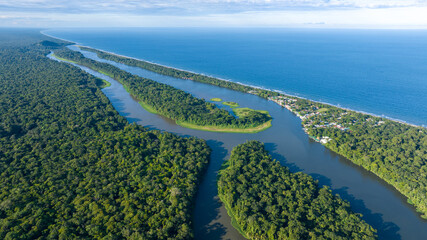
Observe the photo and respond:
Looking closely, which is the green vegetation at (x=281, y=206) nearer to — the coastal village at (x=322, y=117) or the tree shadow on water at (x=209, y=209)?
the tree shadow on water at (x=209, y=209)

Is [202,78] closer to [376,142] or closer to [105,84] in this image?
[105,84]

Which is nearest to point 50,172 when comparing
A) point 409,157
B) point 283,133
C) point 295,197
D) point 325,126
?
point 295,197

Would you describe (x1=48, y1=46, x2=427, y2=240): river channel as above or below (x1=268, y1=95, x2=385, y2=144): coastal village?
below

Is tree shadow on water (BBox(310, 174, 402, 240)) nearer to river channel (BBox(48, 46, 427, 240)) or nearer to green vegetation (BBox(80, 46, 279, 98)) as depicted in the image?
river channel (BBox(48, 46, 427, 240))

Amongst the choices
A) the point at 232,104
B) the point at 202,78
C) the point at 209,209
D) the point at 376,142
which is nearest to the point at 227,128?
the point at 232,104

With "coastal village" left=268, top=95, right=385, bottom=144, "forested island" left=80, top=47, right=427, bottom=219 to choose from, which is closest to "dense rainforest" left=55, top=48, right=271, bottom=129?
"coastal village" left=268, top=95, right=385, bottom=144
